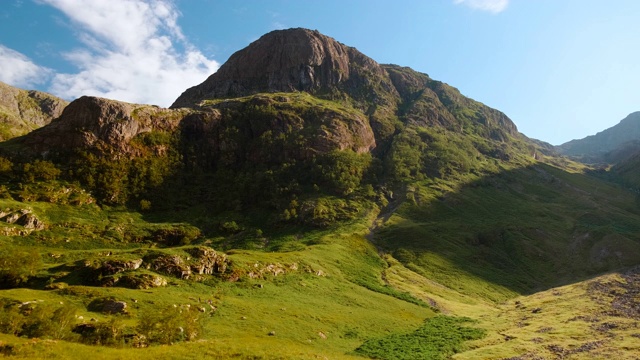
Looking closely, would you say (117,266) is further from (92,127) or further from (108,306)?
(92,127)

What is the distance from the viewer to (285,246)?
9962 centimetres

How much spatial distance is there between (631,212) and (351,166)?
435 feet

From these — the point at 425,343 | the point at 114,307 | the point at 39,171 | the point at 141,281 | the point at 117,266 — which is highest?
the point at 39,171

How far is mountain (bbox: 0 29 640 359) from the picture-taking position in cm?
4116

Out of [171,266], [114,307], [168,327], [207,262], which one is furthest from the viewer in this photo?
[207,262]

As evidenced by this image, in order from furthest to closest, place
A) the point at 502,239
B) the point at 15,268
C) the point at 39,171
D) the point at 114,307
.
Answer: the point at 502,239 < the point at 39,171 < the point at 15,268 < the point at 114,307

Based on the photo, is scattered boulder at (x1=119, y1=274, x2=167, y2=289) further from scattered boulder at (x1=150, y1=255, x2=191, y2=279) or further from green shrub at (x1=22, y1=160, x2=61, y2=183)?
green shrub at (x1=22, y1=160, x2=61, y2=183)

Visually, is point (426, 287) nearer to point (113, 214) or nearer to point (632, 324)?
point (632, 324)

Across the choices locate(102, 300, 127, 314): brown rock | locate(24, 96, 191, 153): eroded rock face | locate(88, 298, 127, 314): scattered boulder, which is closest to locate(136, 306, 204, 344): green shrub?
locate(102, 300, 127, 314): brown rock

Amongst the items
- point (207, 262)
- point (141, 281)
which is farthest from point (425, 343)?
point (141, 281)

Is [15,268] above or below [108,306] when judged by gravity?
above

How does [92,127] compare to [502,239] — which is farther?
[92,127]

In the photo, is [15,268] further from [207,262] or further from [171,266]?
[207,262]

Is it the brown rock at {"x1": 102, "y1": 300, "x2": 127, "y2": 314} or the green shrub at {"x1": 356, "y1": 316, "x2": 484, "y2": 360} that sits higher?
the brown rock at {"x1": 102, "y1": 300, "x2": 127, "y2": 314}
